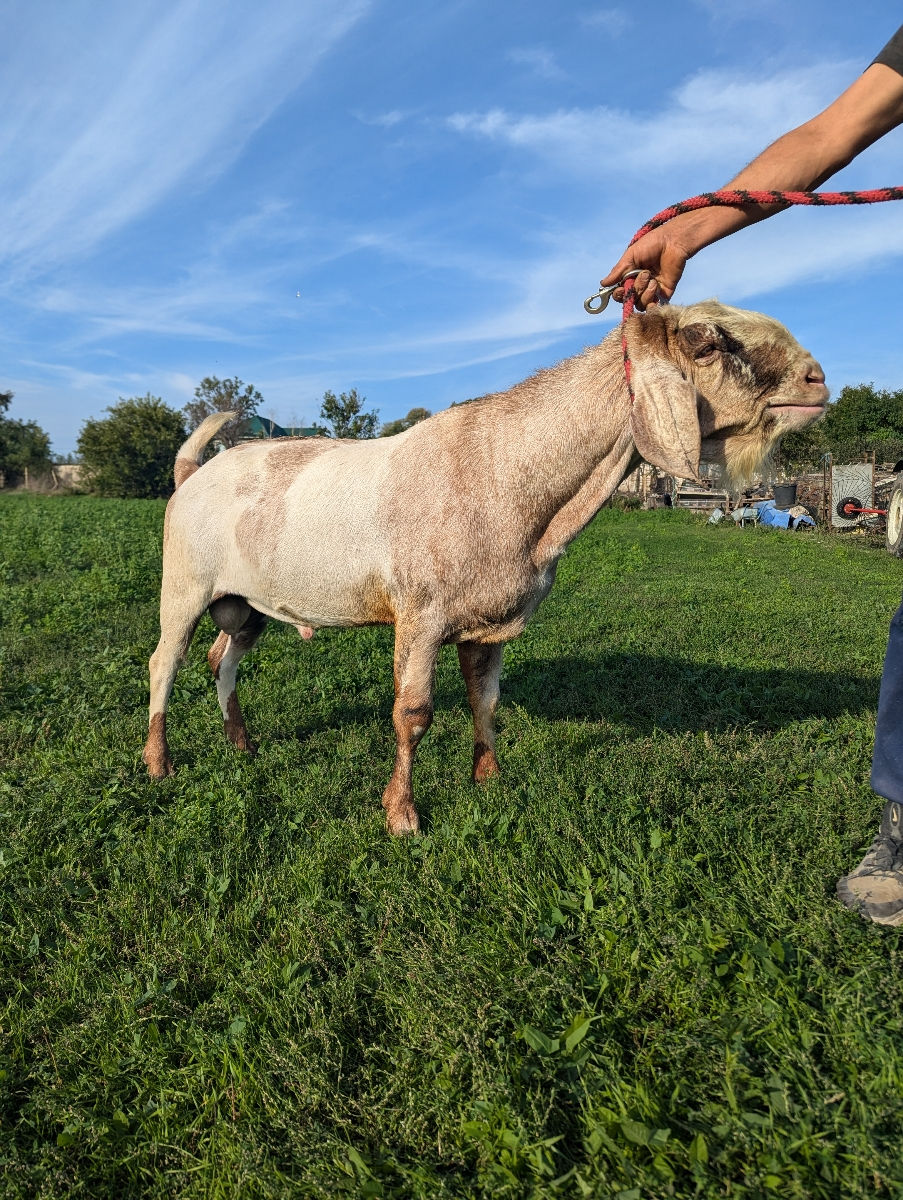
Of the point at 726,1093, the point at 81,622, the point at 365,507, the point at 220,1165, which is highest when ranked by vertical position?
the point at 365,507

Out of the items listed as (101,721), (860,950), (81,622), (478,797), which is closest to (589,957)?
(860,950)

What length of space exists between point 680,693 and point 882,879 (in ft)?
10.3

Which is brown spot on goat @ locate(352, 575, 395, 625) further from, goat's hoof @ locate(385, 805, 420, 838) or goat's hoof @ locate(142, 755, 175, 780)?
goat's hoof @ locate(142, 755, 175, 780)

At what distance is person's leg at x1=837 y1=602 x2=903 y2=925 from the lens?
8.39 ft

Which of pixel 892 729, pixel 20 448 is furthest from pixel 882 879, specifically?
pixel 20 448

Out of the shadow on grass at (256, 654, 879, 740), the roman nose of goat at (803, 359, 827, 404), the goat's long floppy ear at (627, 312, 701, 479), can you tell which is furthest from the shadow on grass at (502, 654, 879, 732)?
the roman nose of goat at (803, 359, 827, 404)

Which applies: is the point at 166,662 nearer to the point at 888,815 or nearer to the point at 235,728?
the point at 235,728

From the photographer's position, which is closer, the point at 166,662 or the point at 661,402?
the point at 661,402

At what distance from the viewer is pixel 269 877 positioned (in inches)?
128

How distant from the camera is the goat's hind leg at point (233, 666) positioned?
5.01 m

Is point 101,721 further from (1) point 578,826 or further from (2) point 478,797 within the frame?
(1) point 578,826

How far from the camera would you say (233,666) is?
16.9ft

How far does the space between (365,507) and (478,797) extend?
1568mm

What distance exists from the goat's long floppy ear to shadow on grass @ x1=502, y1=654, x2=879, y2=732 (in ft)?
7.44
